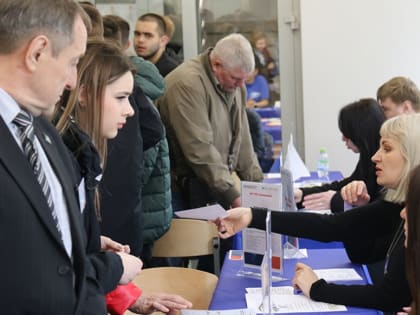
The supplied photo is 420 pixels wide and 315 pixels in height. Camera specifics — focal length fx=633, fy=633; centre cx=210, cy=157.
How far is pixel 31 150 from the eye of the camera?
4.03ft

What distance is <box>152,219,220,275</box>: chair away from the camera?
2.89 metres

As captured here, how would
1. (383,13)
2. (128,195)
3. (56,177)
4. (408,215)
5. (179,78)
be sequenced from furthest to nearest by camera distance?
(383,13), (179,78), (128,195), (408,215), (56,177)

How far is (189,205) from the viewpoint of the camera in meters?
3.62

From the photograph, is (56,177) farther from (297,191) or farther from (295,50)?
(295,50)

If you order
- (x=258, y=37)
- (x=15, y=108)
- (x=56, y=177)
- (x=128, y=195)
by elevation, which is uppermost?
(x=258, y=37)

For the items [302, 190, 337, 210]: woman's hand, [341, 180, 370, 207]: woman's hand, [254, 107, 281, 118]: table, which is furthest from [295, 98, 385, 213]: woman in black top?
[254, 107, 281, 118]: table

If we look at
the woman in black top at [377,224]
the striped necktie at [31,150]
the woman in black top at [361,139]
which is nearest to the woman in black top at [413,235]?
the woman in black top at [377,224]

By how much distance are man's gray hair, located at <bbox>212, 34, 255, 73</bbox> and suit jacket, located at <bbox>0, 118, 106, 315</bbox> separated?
2443 millimetres

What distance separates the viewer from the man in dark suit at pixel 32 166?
1145 mm

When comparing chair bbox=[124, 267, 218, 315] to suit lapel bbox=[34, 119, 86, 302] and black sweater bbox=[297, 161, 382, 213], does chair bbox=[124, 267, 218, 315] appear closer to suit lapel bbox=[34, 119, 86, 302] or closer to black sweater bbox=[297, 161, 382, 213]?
black sweater bbox=[297, 161, 382, 213]

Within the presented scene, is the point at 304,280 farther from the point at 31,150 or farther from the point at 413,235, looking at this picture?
the point at 31,150

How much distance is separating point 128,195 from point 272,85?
10.9 feet

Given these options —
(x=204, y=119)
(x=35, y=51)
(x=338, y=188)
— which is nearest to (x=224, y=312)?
(x=35, y=51)

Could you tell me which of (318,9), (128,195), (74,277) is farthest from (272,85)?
(74,277)
